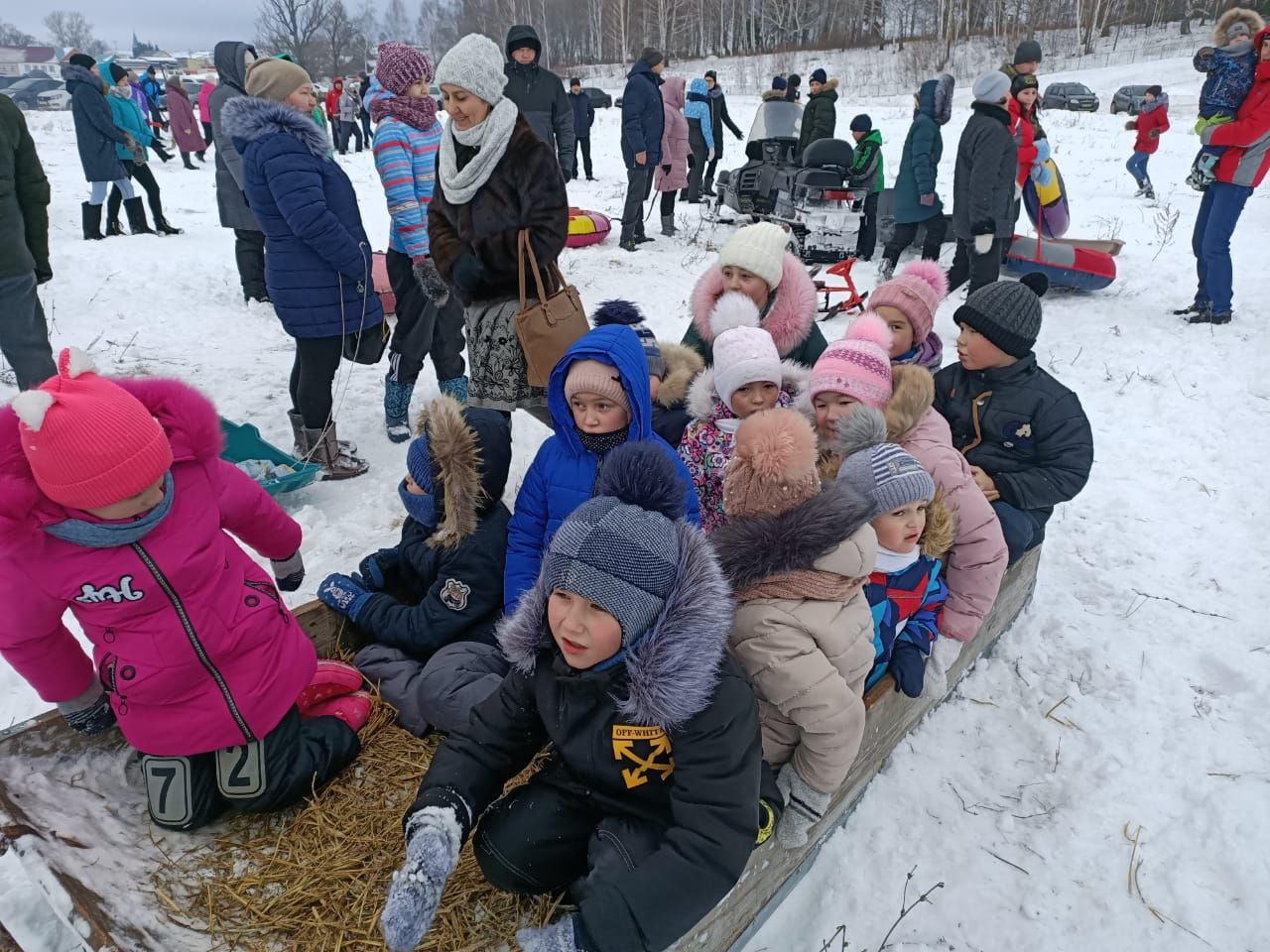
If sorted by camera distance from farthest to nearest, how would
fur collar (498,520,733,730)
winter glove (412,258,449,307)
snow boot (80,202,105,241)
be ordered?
snow boot (80,202,105,241) < winter glove (412,258,449,307) < fur collar (498,520,733,730)

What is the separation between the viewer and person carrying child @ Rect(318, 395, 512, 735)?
2.62m

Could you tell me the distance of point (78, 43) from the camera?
87500 mm

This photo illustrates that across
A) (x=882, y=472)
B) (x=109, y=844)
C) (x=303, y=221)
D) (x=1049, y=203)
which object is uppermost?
(x=303, y=221)

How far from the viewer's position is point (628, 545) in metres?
1.61

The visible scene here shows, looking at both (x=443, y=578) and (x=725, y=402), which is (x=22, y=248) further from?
(x=725, y=402)

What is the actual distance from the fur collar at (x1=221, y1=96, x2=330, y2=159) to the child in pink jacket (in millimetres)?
1965

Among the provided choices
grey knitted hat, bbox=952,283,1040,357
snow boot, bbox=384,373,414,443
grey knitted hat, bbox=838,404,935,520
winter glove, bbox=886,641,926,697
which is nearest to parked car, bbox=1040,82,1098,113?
grey knitted hat, bbox=952,283,1040,357

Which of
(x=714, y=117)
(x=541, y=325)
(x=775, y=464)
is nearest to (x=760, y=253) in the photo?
(x=541, y=325)

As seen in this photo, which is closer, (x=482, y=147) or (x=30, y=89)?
(x=482, y=147)

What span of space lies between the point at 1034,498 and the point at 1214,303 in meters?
5.38

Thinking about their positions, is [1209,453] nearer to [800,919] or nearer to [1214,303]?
[1214,303]

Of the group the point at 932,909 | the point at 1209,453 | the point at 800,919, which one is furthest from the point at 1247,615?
the point at 800,919

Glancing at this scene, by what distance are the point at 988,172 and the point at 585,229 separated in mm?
4816

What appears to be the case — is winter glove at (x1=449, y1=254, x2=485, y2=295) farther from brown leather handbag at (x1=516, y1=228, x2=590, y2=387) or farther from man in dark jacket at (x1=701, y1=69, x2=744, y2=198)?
man in dark jacket at (x1=701, y1=69, x2=744, y2=198)
